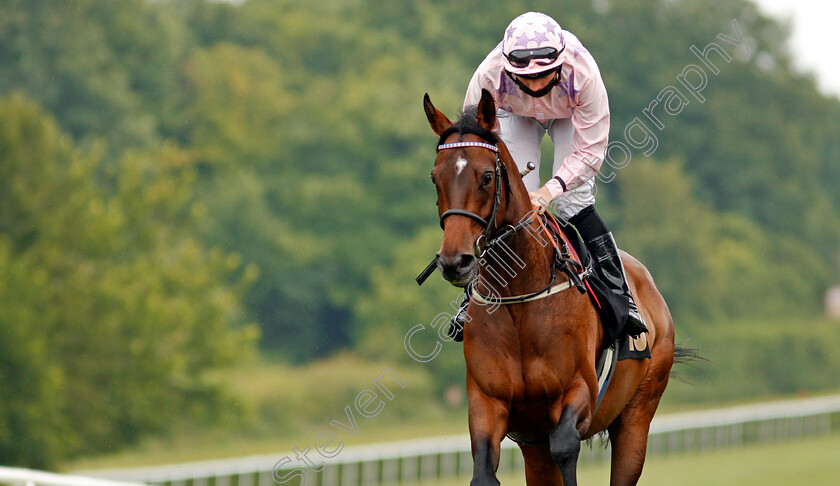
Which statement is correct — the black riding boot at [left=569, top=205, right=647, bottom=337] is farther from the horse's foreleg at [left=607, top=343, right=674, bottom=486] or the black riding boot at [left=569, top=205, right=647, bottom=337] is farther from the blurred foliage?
the blurred foliage

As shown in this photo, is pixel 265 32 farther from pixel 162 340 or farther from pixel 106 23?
pixel 162 340

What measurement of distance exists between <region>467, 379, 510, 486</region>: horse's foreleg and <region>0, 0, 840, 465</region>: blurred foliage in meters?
18.5

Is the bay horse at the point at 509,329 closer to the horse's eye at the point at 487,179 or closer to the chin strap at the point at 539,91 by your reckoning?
the horse's eye at the point at 487,179

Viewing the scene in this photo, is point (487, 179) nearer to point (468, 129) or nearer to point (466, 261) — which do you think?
point (468, 129)

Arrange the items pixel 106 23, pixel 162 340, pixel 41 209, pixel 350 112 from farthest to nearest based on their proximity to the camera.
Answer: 1. pixel 350 112
2. pixel 106 23
3. pixel 162 340
4. pixel 41 209

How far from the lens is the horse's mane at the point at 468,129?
188 inches

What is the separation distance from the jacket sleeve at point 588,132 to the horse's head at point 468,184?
2.08 feet

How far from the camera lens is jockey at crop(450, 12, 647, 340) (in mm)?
5230

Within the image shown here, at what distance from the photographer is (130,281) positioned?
2595cm

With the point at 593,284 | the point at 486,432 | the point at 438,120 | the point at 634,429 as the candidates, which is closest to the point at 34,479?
the point at 486,432

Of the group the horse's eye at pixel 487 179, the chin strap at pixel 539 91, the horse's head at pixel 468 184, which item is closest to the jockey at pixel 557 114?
the chin strap at pixel 539 91

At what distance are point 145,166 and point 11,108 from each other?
805cm

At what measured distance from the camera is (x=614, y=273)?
19.4 feet

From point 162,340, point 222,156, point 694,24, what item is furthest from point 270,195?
point 694,24
